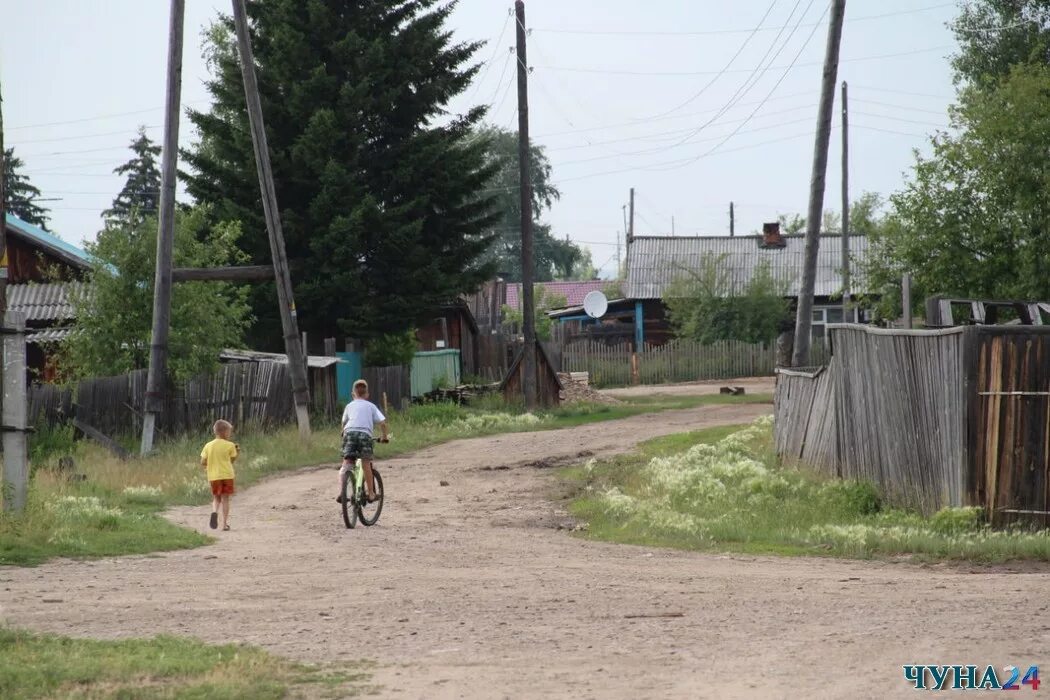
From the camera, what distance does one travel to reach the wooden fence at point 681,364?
180ft

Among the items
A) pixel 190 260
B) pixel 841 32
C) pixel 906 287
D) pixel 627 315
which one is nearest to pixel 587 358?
pixel 627 315

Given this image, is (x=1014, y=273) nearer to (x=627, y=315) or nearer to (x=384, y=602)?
(x=384, y=602)

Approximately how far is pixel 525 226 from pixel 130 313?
12.2 m

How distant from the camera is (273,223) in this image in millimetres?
27609

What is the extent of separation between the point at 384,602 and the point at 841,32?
17.0m

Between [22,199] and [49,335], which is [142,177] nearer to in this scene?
[22,199]

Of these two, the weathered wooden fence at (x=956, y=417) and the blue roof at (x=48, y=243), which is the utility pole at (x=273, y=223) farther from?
the weathered wooden fence at (x=956, y=417)

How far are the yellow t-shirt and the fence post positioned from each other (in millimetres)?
2465

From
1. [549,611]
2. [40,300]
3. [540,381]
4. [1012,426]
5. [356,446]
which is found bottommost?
[549,611]

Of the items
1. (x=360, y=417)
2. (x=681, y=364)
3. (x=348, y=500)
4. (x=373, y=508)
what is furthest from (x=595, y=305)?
(x=348, y=500)

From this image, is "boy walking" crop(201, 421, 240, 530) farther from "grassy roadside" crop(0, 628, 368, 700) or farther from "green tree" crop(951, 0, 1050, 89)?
"green tree" crop(951, 0, 1050, 89)

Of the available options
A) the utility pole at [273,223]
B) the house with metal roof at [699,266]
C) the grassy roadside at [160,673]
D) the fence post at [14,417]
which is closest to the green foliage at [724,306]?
the house with metal roof at [699,266]

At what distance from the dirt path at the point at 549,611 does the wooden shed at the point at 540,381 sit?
2148cm

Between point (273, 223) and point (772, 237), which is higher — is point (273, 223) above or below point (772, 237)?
below
